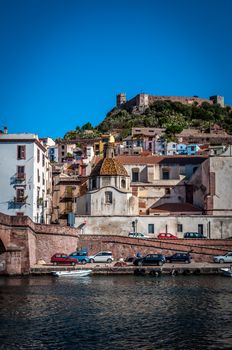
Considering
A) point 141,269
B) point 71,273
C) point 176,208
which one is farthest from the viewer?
point 176,208

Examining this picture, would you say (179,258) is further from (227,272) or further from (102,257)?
(102,257)

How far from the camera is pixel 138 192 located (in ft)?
249

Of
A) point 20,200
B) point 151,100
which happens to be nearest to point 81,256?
point 20,200

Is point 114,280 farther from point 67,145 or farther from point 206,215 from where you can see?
point 67,145

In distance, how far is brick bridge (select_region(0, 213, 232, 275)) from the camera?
162 feet

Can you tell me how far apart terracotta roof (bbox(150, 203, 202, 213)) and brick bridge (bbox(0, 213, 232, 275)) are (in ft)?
31.0

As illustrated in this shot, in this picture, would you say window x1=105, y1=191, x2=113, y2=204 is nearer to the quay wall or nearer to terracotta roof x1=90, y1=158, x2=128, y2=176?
terracotta roof x1=90, y1=158, x2=128, y2=176

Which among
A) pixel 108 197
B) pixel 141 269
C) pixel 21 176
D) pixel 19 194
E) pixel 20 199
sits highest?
pixel 21 176

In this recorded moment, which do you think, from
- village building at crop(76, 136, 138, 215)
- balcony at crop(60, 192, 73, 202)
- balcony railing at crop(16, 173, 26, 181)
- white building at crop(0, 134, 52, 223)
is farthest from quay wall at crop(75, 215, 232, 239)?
balcony at crop(60, 192, 73, 202)

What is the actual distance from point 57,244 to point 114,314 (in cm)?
2544

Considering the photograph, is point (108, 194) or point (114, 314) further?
point (108, 194)

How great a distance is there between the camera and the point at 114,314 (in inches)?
1272

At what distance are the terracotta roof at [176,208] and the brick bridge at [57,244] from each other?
946cm

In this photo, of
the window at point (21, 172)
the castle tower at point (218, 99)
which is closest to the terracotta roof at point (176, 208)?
the window at point (21, 172)
